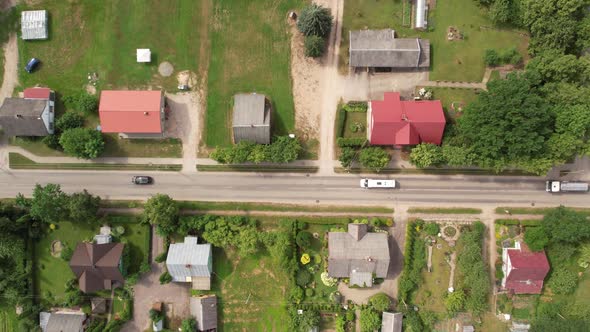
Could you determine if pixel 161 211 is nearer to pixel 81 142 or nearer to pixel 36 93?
pixel 81 142

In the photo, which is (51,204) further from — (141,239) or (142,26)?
(142,26)

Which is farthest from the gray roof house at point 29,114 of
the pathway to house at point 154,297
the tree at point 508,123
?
the tree at point 508,123

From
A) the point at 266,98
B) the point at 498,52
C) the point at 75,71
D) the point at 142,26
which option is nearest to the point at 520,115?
the point at 498,52

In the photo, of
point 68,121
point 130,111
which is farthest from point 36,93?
point 130,111

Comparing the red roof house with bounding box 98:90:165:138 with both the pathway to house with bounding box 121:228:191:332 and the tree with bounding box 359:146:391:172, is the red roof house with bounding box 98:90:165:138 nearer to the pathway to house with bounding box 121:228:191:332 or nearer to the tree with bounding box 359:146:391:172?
the pathway to house with bounding box 121:228:191:332

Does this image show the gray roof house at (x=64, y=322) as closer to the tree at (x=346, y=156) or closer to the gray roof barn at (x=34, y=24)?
the gray roof barn at (x=34, y=24)

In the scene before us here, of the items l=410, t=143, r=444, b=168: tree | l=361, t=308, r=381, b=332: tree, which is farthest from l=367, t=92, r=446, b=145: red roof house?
l=361, t=308, r=381, b=332: tree
